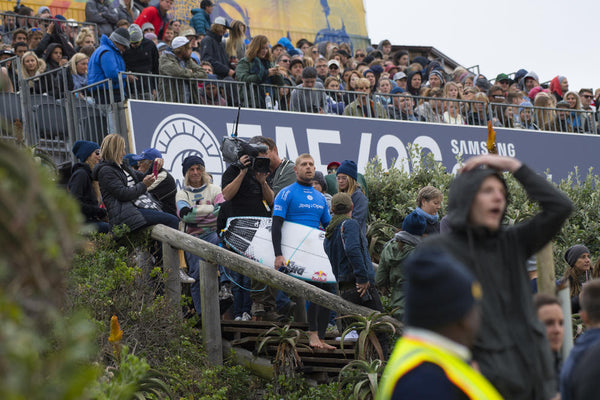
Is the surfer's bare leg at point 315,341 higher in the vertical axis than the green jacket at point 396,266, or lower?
lower

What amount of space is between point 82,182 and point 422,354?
700 cm

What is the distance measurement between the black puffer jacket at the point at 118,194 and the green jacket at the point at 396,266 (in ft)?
8.21

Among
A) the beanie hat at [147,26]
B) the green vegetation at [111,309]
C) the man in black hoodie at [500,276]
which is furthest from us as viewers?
the beanie hat at [147,26]

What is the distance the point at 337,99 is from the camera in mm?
15383

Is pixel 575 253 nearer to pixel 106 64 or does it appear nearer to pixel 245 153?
pixel 245 153

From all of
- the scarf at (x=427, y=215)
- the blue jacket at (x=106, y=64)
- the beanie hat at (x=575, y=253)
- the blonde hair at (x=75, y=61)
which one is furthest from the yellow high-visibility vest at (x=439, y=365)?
the blonde hair at (x=75, y=61)

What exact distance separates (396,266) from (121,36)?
6.06 meters

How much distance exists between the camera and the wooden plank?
329 inches

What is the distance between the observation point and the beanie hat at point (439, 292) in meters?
3.11

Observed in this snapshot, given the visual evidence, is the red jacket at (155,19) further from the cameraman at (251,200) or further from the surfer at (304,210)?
the surfer at (304,210)

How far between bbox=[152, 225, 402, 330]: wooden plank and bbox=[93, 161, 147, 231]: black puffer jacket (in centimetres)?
63

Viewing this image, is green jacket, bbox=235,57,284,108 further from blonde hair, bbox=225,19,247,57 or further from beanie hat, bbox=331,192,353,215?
beanie hat, bbox=331,192,353,215

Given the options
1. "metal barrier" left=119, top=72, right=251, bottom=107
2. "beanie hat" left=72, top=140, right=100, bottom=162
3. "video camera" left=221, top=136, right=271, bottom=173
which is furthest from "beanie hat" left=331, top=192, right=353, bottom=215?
"metal barrier" left=119, top=72, right=251, bottom=107

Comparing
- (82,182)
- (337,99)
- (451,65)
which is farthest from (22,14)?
(451,65)
